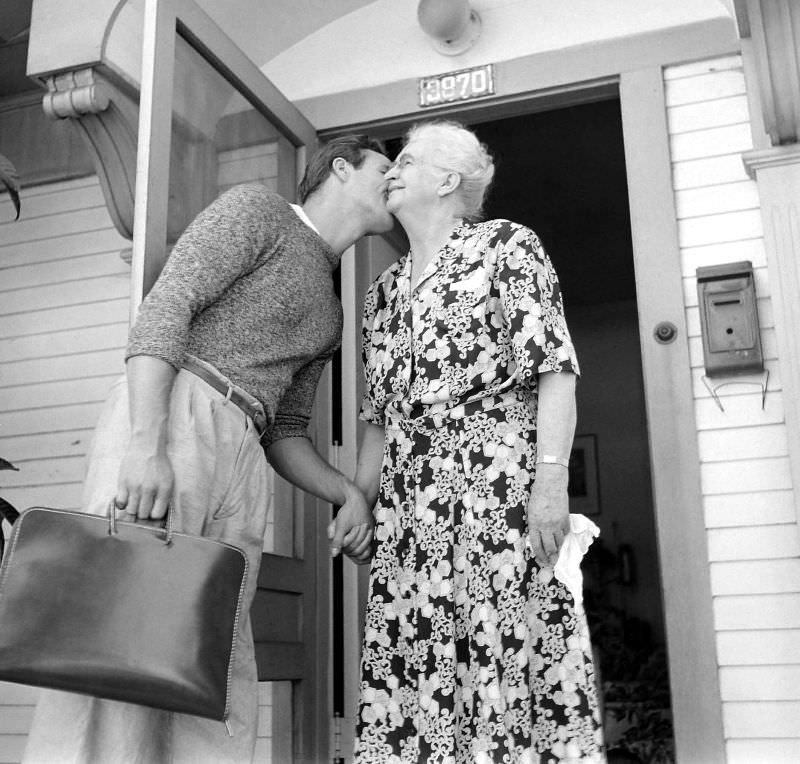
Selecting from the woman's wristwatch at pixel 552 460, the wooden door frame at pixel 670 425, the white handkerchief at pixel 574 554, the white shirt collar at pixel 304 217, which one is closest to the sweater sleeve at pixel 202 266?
the white shirt collar at pixel 304 217

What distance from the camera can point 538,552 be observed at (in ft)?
6.58

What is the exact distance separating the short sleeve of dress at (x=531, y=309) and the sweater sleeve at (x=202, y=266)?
0.53m

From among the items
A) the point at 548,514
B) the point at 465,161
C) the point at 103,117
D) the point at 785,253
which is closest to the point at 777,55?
the point at 785,253

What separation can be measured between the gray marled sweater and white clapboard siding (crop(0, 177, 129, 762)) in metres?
1.39

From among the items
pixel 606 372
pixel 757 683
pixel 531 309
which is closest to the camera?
pixel 531 309

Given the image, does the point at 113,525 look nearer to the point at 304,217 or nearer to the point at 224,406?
the point at 224,406

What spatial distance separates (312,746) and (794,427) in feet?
5.25

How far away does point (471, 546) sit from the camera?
6.79 feet

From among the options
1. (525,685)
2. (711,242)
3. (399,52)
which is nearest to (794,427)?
(711,242)

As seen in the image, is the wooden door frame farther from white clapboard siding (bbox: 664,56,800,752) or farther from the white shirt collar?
the white shirt collar

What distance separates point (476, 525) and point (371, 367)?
500 mm

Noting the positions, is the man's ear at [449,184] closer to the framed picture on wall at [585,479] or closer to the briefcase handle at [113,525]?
the briefcase handle at [113,525]

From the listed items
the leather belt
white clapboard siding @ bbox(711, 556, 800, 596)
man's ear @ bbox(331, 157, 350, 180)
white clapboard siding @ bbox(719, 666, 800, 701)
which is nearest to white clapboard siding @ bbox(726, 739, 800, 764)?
white clapboard siding @ bbox(719, 666, 800, 701)

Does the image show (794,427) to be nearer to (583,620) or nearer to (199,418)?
(583,620)
